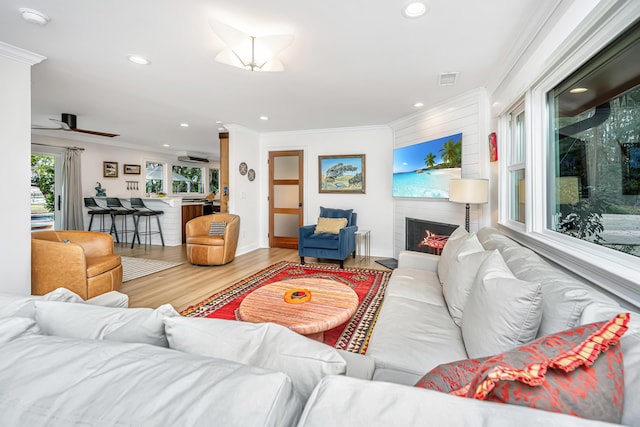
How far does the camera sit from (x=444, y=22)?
220cm

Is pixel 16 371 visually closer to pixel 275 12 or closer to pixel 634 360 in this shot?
pixel 634 360

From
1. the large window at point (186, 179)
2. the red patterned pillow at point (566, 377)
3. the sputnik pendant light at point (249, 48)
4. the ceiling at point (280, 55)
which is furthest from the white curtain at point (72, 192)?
the red patterned pillow at point (566, 377)

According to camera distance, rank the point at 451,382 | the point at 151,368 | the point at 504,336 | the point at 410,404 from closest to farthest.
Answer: the point at 410,404
the point at 151,368
the point at 451,382
the point at 504,336

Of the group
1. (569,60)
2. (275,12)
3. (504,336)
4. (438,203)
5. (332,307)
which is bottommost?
(332,307)

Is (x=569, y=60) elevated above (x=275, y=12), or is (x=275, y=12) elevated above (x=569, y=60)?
(x=275, y=12)

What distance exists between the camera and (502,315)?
113cm

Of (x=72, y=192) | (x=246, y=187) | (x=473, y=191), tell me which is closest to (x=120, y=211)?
(x=72, y=192)

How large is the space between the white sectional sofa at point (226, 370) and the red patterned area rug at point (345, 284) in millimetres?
1152

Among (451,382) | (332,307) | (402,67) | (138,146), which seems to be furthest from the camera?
(138,146)

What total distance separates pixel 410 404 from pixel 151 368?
479 mm

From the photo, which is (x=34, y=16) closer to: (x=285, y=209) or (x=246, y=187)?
(x=246, y=187)

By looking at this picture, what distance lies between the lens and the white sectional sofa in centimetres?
46

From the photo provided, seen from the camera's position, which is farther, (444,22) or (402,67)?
(402,67)

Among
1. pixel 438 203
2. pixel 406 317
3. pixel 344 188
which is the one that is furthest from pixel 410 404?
pixel 344 188
